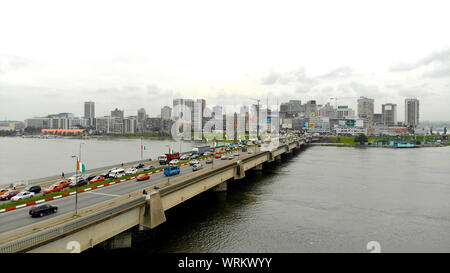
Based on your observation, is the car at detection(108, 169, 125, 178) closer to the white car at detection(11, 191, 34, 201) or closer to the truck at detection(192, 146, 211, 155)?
the white car at detection(11, 191, 34, 201)

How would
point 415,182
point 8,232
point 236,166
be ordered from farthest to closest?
point 415,182 < point 236,166 < point 8,232

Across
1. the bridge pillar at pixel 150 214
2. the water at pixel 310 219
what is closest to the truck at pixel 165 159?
the water at pixel 310 219

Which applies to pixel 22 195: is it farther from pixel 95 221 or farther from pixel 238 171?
pixel 238 171

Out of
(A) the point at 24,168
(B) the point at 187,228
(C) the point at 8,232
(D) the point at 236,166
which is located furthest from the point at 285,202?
(A) the point at 24,168

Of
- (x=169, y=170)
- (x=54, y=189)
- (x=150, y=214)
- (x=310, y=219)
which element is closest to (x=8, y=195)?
(x=54, y=189)

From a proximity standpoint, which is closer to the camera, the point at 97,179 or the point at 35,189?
the point at 35,189
